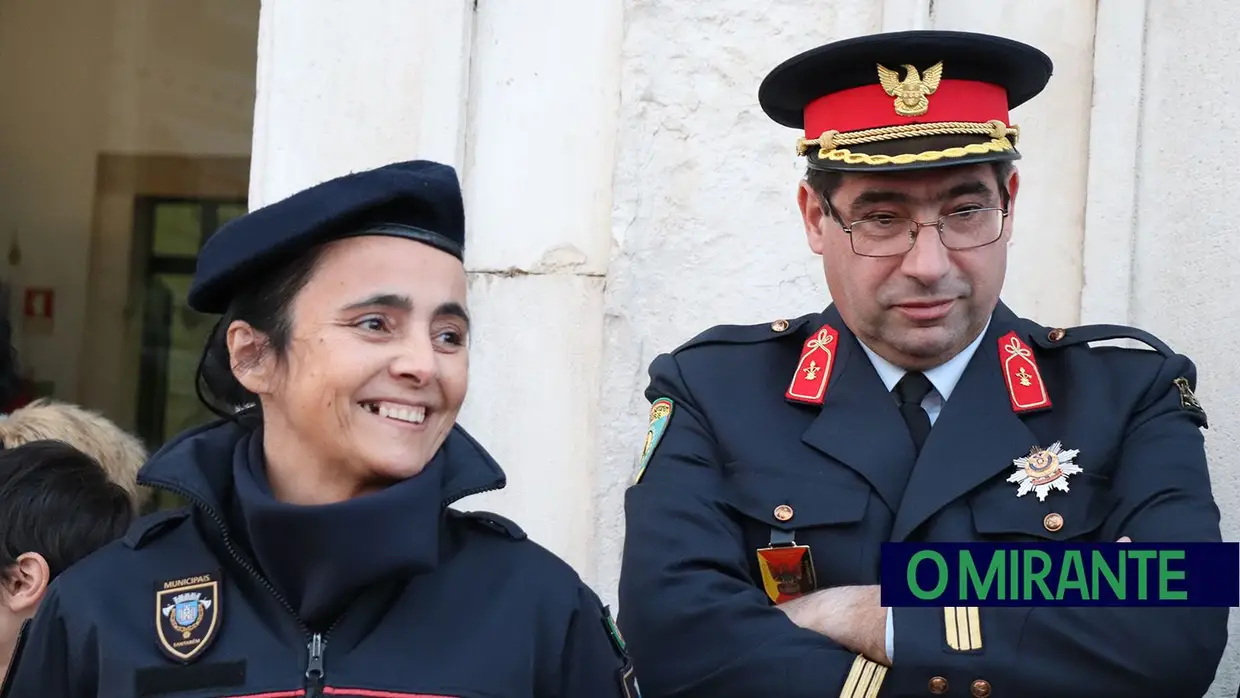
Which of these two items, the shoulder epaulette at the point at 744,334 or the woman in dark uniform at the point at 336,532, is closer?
the woman in dark uniform at the point at 336,532

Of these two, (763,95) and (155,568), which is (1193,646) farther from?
(155,568)

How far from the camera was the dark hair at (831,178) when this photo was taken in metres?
3.07

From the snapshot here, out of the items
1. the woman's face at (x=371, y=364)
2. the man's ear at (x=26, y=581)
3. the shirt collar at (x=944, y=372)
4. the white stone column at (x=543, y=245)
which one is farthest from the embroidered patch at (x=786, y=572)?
the man's ear at (x=26, y=581)

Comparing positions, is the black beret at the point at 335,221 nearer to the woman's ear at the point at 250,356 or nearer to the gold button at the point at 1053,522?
the woman's ear at the point at 250,356

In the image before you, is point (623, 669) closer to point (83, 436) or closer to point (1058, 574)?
point (1058, 574)

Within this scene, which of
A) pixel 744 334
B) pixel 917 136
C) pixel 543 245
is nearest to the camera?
pixel 917 136

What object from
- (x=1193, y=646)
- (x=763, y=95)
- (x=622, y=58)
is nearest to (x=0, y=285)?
(x=622, y=58)

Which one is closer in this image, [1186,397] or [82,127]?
[1186,397]

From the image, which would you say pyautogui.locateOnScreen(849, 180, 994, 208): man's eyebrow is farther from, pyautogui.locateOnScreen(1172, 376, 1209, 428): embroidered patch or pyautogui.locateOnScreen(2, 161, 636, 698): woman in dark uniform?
pyautogui.locateOnScreen(2, 161, 636, 698): woman in dark uniform

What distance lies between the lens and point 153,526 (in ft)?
8.14

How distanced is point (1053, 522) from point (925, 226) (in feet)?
1.85

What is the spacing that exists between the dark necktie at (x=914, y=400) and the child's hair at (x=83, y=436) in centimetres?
166

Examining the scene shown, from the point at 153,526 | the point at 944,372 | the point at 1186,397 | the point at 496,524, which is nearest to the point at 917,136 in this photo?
the point at 944,372

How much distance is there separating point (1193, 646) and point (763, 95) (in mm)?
1328
